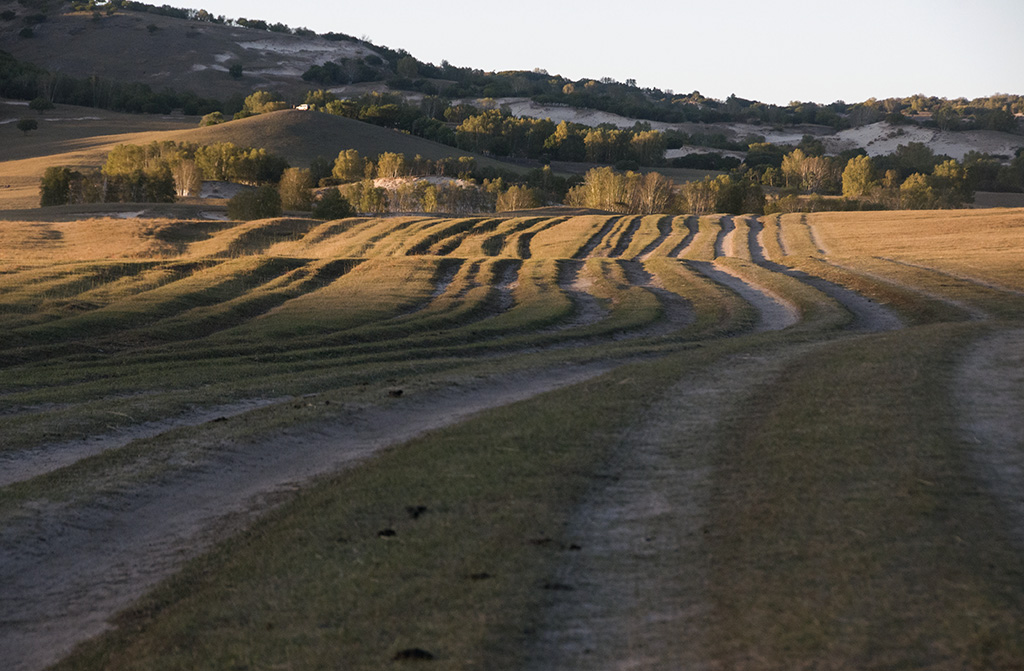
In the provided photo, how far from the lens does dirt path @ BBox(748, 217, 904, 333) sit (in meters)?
33.6

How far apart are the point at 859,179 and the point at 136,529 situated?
136 m

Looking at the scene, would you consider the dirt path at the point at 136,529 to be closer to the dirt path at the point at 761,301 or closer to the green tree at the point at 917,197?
the dirt path at the point at 761,301

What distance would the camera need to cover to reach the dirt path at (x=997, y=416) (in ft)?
34.2

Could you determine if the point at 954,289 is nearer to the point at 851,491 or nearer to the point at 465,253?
the point at 851,491

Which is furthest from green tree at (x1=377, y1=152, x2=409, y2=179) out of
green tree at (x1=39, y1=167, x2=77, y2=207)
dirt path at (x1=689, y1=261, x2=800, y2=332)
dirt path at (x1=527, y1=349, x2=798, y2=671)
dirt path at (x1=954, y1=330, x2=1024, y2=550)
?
dirt path at (x1=527, y1=349, x2=798, y2=671)

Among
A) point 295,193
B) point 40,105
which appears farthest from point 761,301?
point 40,105

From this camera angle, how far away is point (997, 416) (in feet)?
46.6

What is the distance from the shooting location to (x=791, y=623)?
7141 millimetres

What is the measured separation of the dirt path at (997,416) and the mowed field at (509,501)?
0.26 feet

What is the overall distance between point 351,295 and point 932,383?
98.5 ft

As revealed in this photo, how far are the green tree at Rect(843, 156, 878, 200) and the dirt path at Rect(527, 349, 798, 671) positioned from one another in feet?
421

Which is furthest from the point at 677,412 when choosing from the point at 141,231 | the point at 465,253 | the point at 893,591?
the point at 141,231

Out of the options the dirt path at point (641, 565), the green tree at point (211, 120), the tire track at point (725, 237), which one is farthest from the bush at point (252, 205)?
the green tree at point (211, 120)

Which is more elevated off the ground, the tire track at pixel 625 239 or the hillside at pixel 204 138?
the hillside at pixel 204 138
